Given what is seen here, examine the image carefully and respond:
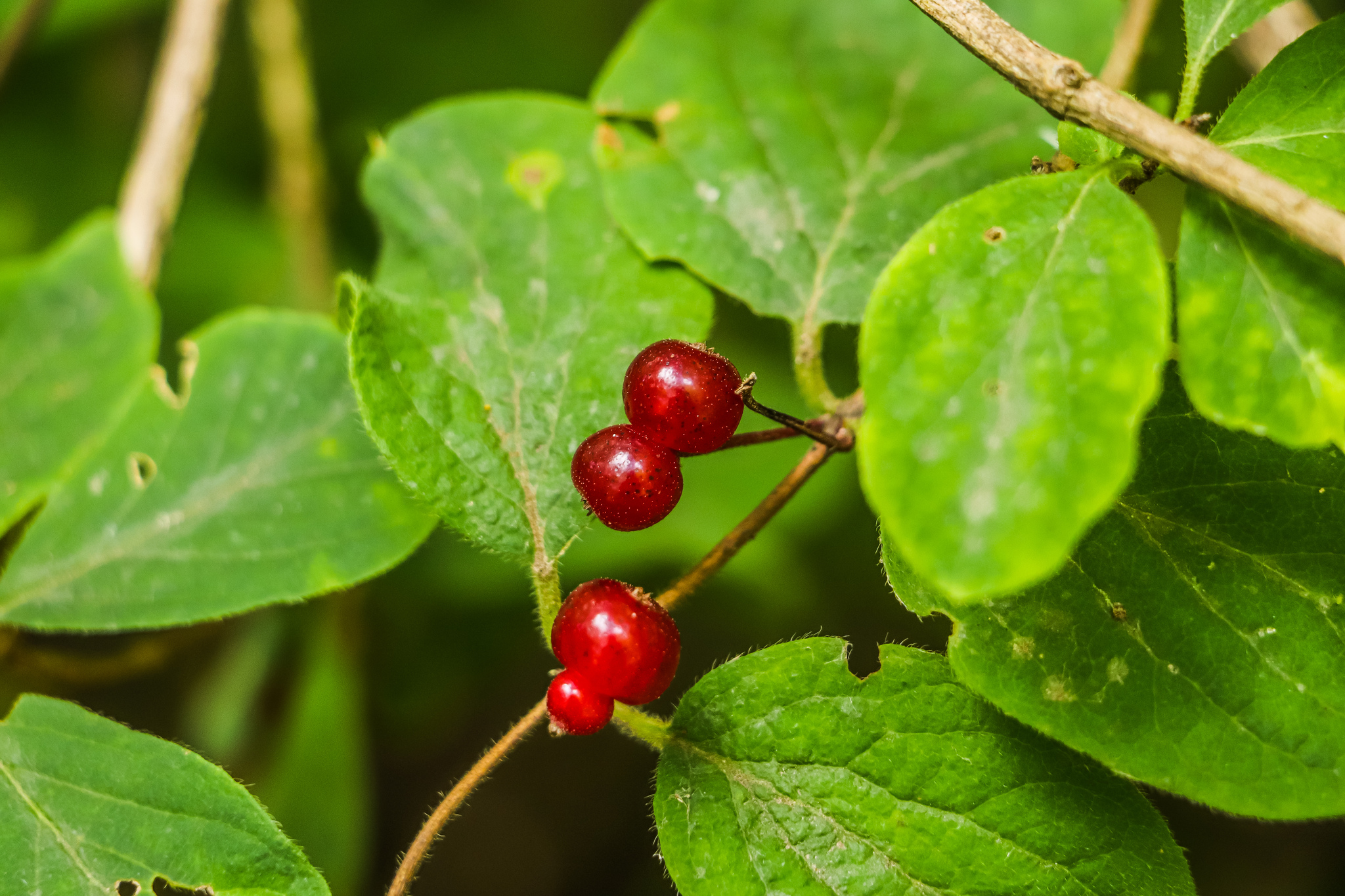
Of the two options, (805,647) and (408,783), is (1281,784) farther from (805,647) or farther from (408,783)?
(408,783)

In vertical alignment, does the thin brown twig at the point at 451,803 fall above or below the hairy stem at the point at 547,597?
below

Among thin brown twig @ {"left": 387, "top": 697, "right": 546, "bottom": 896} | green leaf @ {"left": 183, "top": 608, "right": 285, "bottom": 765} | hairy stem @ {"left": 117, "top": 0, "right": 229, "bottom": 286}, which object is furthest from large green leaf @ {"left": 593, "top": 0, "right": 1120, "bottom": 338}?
green leaf @ {"left": 183, "top": 608, "right": 285, "bottom": 765}

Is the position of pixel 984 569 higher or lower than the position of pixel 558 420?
higher

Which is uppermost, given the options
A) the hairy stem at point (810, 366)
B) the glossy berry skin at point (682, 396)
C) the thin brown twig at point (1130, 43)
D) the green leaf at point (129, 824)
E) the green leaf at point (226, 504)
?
the thin brown twig at point (1130, 43)

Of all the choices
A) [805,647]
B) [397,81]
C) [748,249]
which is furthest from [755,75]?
[397,81]

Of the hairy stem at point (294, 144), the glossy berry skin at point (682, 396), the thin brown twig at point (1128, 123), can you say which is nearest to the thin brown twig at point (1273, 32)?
the thin brown twig at point (1128, 123)

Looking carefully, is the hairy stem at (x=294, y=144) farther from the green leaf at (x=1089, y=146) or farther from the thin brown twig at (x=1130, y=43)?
the green leaf at (x=1089, y=146)
